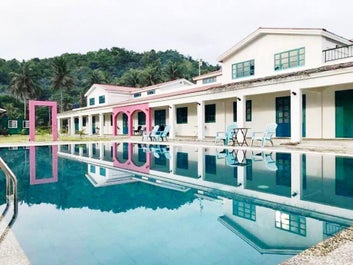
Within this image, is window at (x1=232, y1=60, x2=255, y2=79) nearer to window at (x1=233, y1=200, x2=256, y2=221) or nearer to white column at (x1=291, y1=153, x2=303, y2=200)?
white column at (x1=291, y1=153, x2=303, y2=200)

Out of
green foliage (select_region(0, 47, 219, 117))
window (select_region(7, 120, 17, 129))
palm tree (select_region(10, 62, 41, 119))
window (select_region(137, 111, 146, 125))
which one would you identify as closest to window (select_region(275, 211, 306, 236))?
window (select_region(137, 111, 146, 125))

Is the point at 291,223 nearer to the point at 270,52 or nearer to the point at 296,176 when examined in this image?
the point at 296,176

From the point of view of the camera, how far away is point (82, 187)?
20.6 ft

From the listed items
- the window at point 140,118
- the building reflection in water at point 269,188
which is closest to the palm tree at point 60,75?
the window at point 140,118

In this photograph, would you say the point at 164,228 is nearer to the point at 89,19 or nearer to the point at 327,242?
the point at 327,242

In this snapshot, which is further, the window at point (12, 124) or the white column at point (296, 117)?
the window at point (12, 124)

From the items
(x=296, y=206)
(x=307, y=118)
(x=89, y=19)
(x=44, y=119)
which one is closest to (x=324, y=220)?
(x=296, y=206)

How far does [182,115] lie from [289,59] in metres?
9.88

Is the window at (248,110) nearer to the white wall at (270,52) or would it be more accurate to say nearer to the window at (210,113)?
the white wall at (270,52)

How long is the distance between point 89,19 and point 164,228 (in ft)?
86.7

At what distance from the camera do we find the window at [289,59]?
15.7 m

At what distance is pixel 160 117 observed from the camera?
84.7 feet

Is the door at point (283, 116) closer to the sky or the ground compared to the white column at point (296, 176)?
closer to the sky

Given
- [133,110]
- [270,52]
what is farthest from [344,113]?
[133,110]
